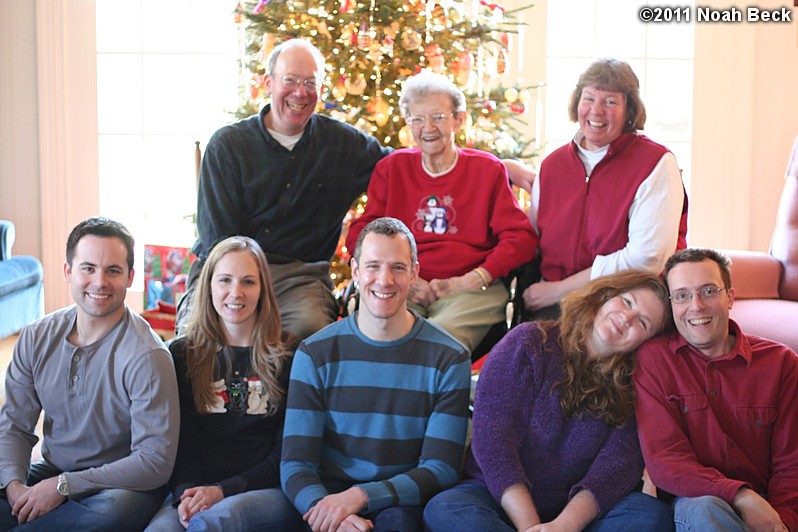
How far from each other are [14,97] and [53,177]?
0.50 metres

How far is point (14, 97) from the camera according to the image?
211 inches

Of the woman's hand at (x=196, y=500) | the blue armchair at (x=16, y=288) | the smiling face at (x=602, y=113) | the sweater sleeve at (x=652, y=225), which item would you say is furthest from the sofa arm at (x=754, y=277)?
the blue armchair at (x=16, y=288)

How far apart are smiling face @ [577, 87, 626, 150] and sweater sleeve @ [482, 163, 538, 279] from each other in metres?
0.32

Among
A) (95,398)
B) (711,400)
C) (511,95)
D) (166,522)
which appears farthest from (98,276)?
(511,95)

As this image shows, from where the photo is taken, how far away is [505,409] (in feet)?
7.62

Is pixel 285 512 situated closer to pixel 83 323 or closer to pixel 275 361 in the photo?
pixel 275 361

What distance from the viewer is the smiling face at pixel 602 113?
2838mm

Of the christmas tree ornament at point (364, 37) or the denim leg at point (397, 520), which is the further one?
the christmas tree ornament at point (364, 37)

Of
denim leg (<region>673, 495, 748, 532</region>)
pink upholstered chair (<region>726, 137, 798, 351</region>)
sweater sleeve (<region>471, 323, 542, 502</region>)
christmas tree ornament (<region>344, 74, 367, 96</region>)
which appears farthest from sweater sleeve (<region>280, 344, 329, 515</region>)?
christmas tree ornament (<region>344, 74, 367, 96</region>)

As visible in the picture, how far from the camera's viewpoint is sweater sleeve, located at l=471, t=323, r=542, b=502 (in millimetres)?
2275

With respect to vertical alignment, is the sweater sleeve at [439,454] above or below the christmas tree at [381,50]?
below

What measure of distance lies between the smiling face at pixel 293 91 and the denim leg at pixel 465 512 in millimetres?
1400

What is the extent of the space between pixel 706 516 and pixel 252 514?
1041mm

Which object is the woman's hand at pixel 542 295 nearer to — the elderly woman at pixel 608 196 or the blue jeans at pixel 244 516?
the elderly woman at pixel 608 196
